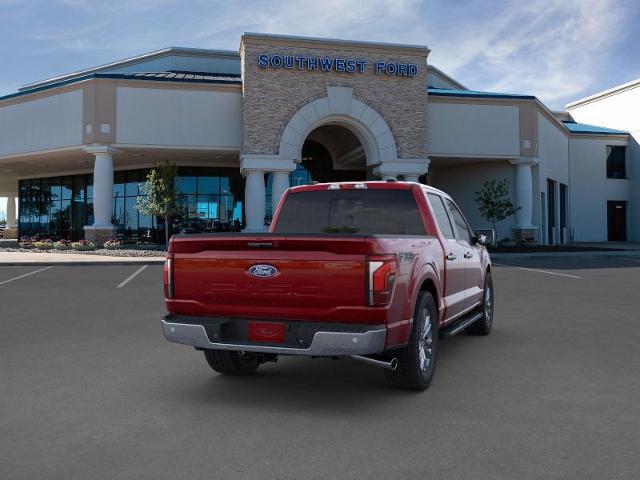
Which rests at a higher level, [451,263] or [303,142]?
[303,142]

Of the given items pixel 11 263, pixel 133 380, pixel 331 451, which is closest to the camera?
pixel 331 451

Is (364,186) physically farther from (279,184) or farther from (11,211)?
(11,211)

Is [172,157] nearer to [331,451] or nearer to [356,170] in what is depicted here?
[356,170]

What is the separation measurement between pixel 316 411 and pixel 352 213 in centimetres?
250

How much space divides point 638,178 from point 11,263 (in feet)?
128

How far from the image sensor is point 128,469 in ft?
11.9

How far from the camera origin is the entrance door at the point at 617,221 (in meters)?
42.7

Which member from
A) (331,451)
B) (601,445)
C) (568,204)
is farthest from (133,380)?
(568,204)

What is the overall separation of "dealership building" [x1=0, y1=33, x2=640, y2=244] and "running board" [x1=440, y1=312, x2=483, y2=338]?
20.6m

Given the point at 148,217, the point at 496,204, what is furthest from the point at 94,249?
the point at 496,204

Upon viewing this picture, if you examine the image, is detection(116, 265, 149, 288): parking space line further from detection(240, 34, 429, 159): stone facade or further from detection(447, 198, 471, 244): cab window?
detection(447, 198, 471, 244): cab window

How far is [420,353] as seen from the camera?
211 inches

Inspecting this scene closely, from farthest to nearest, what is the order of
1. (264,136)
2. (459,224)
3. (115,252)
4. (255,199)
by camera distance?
(255,199) → (264,136) → (115,252) → (459,224)

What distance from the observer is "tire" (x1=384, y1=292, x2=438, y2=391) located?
5.14 meters
